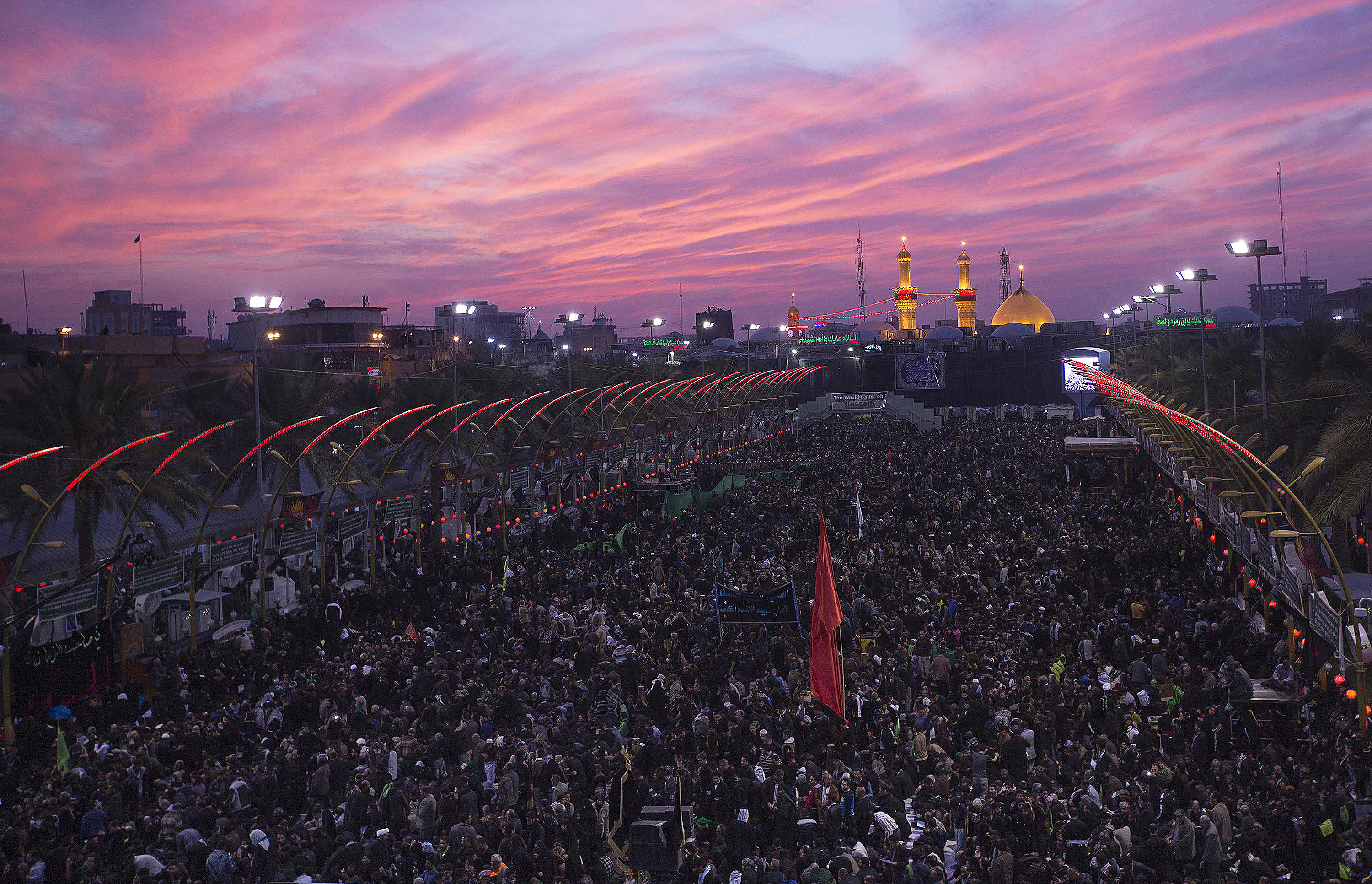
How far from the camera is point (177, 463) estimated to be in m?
24.9

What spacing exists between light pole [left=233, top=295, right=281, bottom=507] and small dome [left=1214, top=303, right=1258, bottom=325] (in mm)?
94356

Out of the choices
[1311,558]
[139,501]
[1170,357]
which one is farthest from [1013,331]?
[139,501]

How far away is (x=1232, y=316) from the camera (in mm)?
115875

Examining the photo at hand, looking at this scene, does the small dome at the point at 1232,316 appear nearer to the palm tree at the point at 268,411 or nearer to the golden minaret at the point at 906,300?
the golden minaret at the point at 906,300

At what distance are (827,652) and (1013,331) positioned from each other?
114m

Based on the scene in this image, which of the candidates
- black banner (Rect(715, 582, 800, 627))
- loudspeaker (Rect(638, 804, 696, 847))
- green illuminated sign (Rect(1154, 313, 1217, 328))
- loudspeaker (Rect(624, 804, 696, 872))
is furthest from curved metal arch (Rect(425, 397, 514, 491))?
green illuminated sign (Rect(1154, 313, 1217, 328))

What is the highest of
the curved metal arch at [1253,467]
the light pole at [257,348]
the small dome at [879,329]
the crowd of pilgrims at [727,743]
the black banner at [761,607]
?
the small dome at [879,329]

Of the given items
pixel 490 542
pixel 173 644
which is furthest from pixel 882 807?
pixel 490 542

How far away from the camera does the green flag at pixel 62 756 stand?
15.4 meters

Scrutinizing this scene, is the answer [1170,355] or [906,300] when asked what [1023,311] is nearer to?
[906,300]

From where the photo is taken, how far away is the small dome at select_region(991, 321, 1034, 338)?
122 metres

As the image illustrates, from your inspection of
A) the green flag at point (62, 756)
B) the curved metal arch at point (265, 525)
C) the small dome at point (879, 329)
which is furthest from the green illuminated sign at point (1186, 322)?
the green flag at point (62, 756)

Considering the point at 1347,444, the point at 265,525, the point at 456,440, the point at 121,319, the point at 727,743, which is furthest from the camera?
the point at 121,319

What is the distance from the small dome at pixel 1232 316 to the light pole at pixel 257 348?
9436 cm
